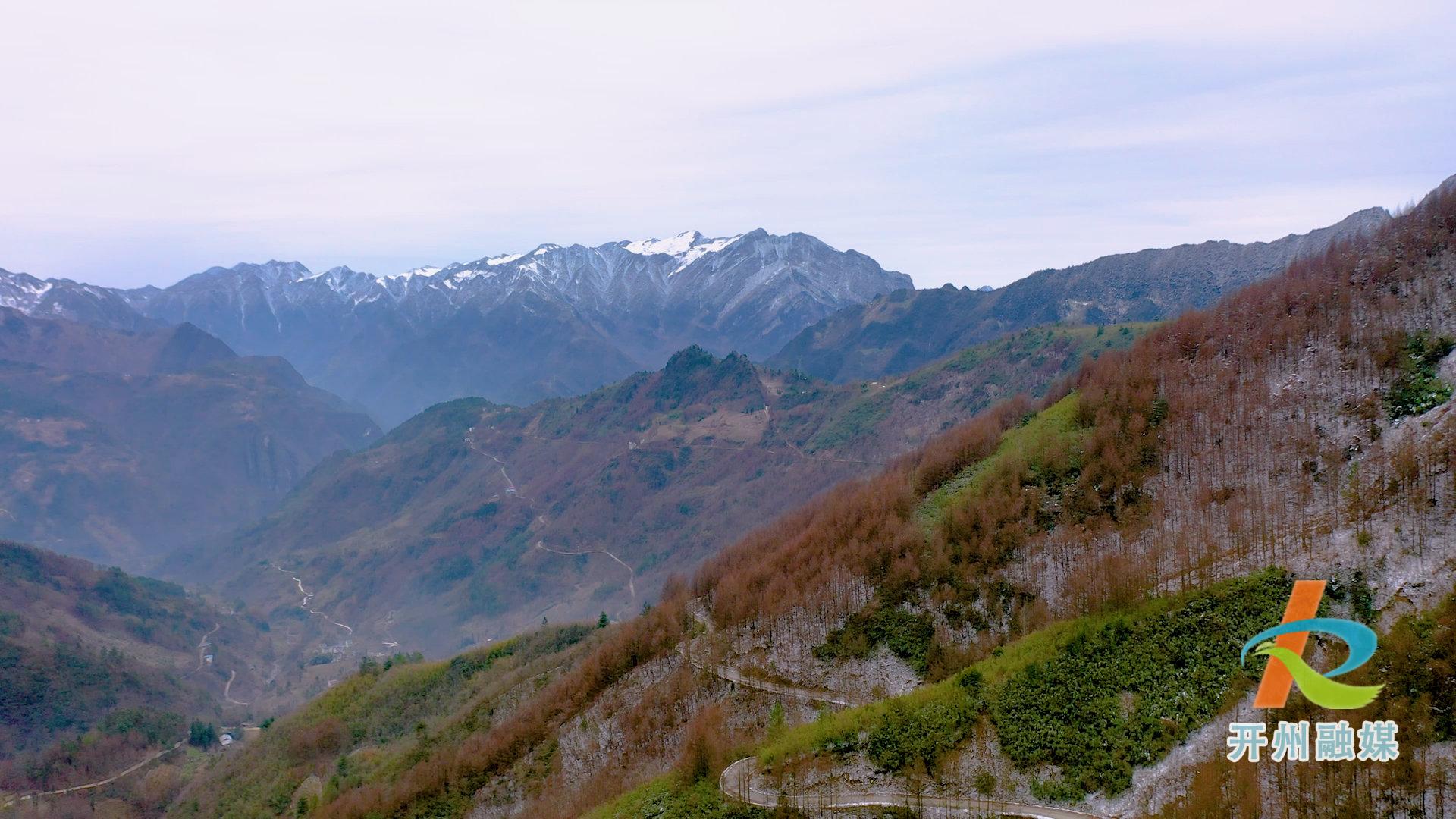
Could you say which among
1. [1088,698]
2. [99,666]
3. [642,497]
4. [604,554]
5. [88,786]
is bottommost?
[604,554]

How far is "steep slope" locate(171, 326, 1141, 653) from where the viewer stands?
13962cm

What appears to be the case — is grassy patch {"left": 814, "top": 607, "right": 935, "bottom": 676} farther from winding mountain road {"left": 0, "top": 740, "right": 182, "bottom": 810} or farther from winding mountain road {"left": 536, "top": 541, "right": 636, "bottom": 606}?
winding mountain road {"left": 536, "top": 541, "right": 636, "bottom": 606}

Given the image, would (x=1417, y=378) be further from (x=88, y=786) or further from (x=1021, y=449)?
(x=88, y=786)

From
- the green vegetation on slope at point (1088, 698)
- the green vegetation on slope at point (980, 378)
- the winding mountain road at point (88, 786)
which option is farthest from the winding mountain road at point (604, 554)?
the green vegetation on slope at point (1088, 698)

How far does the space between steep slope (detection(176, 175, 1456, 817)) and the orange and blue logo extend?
16.7 inches

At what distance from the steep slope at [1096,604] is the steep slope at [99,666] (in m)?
50.0

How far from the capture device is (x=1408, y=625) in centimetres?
2389

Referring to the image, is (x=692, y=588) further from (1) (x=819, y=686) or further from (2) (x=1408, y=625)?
(2) (x=1408, y=625)

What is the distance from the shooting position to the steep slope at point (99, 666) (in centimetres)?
7944

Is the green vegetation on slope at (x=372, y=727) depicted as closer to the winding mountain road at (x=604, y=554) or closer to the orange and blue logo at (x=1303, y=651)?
the orange and blue logo at (x=1303, y=651)

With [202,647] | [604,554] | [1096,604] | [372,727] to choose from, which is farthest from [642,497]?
[1096,604]

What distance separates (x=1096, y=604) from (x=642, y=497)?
137 m

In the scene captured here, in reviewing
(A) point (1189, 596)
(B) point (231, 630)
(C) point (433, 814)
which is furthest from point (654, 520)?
(A) point (1189, 596)

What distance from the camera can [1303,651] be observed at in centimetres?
2553
